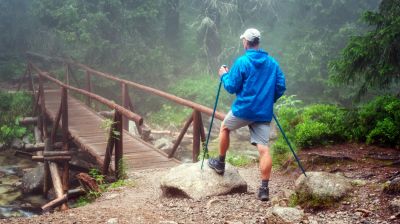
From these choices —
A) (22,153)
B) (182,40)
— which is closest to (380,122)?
(22,153)

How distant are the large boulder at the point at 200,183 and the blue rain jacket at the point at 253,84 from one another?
95cm

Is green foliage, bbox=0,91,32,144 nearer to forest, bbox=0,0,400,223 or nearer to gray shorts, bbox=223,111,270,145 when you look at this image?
forest, bbox=0,0,400,223

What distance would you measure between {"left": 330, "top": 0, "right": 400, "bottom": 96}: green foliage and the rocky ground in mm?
1720

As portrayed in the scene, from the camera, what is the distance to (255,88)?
4.64m

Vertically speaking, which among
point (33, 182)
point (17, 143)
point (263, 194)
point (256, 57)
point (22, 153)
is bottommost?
point (33, 182)

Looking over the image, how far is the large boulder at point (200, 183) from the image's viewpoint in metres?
5.07

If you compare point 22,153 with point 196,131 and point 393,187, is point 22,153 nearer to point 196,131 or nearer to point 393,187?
point 196,131

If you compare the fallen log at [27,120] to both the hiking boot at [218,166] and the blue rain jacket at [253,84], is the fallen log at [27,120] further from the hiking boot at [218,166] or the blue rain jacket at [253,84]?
the blue rain jacket at [253,84]

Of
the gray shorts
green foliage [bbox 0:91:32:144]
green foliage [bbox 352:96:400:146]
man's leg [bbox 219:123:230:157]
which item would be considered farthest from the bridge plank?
green foliage [bbox 352:96:400:146]

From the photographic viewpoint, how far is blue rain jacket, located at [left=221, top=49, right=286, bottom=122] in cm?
464

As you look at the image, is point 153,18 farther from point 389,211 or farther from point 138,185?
point 389,211

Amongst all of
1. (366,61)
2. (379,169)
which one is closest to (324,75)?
(366,61)

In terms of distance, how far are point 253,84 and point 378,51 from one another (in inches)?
136

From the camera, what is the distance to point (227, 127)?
5000 mm
